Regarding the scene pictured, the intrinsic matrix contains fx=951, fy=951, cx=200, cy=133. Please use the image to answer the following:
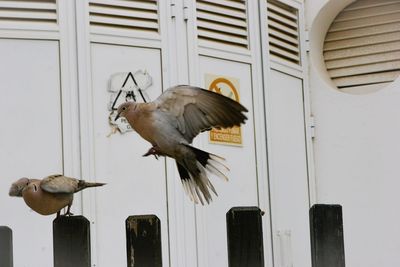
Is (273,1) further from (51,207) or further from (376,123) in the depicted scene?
(51,207)

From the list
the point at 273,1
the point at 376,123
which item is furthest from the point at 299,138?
the point at 273,1

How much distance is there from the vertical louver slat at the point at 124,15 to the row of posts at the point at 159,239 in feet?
9.04

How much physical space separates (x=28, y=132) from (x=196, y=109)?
178 cm

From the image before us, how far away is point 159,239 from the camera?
2730 mm

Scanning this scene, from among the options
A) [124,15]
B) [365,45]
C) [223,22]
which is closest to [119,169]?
[124,15]

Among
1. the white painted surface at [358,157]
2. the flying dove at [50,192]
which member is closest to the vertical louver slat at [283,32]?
the white painted surface at [358,157]

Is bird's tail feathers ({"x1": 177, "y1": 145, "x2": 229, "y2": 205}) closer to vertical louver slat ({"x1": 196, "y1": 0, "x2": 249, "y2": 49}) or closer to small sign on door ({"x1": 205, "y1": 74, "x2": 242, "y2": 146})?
small sign on door ({"x1": 205, "y1": 74, "x2": 242, "y2": 146})

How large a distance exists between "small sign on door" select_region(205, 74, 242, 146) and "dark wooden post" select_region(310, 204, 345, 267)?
281 centimetres

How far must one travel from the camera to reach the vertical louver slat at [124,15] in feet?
17.9

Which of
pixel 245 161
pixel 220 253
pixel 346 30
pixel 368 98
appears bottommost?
pixel 220 253

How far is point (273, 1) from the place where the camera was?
6.46 metres

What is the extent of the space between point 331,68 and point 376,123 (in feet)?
2.03

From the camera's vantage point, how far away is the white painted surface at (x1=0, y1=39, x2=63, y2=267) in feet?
16.8

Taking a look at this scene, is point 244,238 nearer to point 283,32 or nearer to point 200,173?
point 200,173
